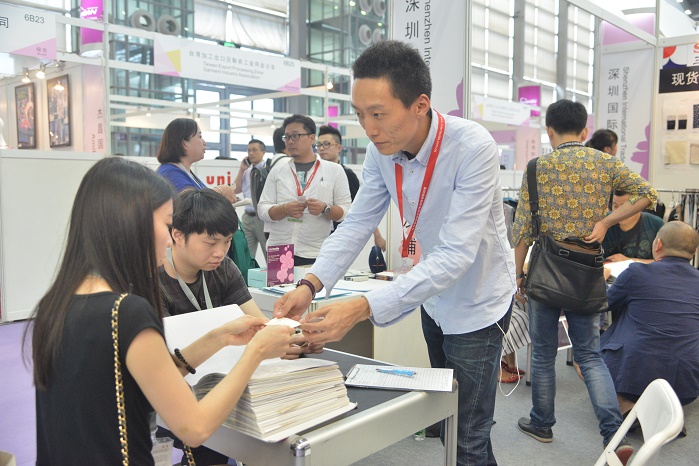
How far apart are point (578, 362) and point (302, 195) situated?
5.51 ft

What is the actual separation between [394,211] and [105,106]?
279cm

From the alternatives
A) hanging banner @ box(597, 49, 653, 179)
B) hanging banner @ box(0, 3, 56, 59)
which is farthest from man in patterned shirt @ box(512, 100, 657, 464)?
hanging banner @ box(0, 3, 56, 59)

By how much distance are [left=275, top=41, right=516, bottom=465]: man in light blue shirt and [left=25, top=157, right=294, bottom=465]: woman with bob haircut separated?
334 mm

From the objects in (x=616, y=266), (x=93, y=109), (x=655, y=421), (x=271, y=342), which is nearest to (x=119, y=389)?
(x=271, y=342)

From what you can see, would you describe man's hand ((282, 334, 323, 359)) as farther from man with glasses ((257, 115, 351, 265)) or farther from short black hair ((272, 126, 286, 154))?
short black hair ((272, 126, 286, 154))

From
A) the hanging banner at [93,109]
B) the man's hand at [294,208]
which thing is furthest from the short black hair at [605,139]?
the hanging banner at [93,109]

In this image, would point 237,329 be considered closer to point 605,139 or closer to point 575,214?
point 575,214

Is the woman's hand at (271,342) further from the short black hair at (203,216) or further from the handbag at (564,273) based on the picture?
the handbag at (564,273)

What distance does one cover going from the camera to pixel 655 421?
1.28m

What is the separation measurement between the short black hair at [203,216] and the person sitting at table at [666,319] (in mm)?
2050

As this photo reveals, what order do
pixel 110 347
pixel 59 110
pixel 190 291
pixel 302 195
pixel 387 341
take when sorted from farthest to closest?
pixel 59 110, pixel 302 195, pixel 387 341, pixel 190 291, pixel 110 347

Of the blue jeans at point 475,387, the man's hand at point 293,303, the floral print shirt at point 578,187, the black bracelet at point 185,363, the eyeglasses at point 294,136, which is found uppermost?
the eyeglasses at point 294,136

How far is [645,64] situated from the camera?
543 centimetres

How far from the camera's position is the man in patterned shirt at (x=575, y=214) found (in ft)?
8.29
